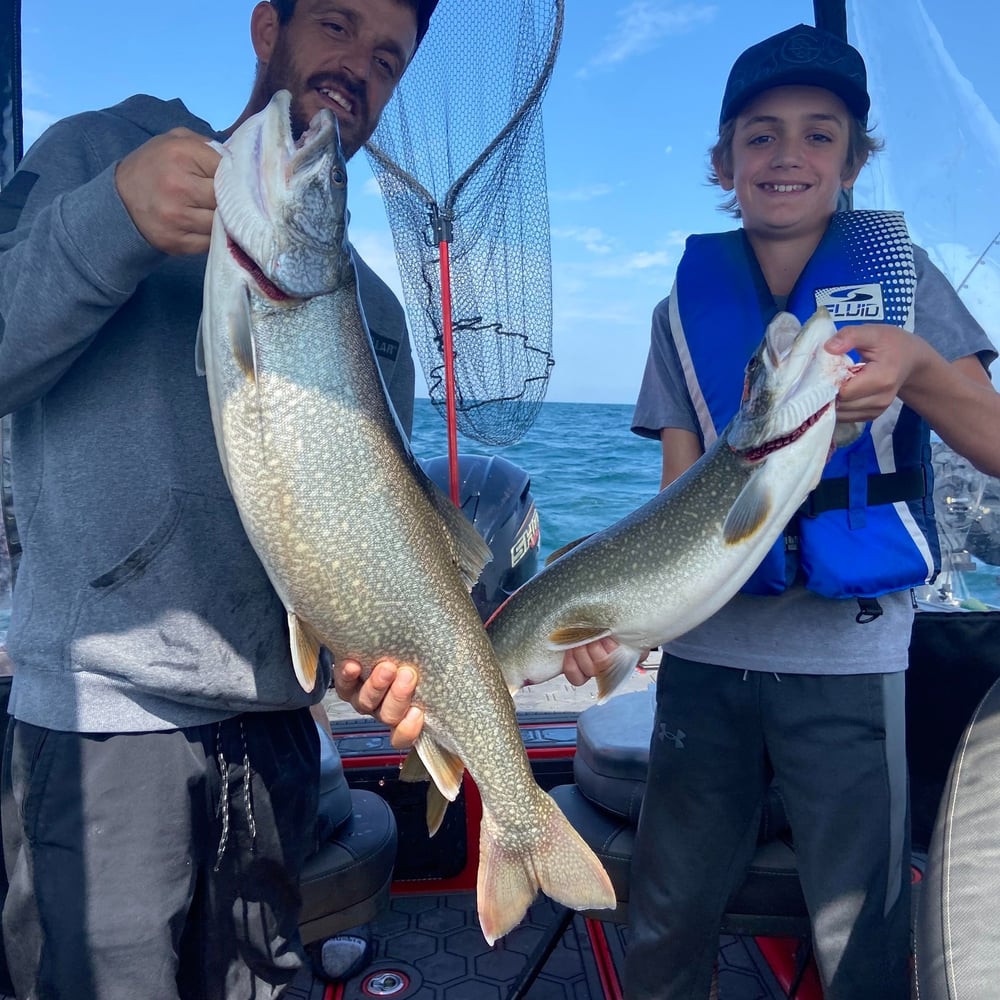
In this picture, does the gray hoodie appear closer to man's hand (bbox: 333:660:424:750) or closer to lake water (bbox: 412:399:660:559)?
man's hand (bbox: 333:660:424:750)

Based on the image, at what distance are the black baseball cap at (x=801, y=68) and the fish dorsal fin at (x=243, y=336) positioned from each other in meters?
1.97

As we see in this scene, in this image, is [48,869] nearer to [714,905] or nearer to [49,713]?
[49,713]

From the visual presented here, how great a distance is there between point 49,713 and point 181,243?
1.17 metres

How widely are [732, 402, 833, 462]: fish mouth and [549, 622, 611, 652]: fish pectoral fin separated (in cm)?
70

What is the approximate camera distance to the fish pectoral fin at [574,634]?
247cm

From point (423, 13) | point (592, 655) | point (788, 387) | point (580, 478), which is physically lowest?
point (580, 478)

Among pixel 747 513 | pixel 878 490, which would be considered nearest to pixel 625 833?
pixel 747 513

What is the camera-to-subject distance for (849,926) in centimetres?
232

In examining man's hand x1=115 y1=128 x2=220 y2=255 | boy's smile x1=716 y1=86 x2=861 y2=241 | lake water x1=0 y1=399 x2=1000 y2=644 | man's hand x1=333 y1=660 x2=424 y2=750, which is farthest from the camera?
lake water x1=0 y1=399 x2=1000 y2=644

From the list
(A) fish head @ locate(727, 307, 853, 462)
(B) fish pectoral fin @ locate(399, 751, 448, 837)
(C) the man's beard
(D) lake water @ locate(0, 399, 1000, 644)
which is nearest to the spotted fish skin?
(A) fish head @ locate(727, 307, 853, 462)

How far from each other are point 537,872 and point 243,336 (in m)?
1.62

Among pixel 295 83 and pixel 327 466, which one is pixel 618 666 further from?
pixel 295 83

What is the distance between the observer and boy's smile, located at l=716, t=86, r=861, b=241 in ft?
8.74

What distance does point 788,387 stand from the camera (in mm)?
2197
